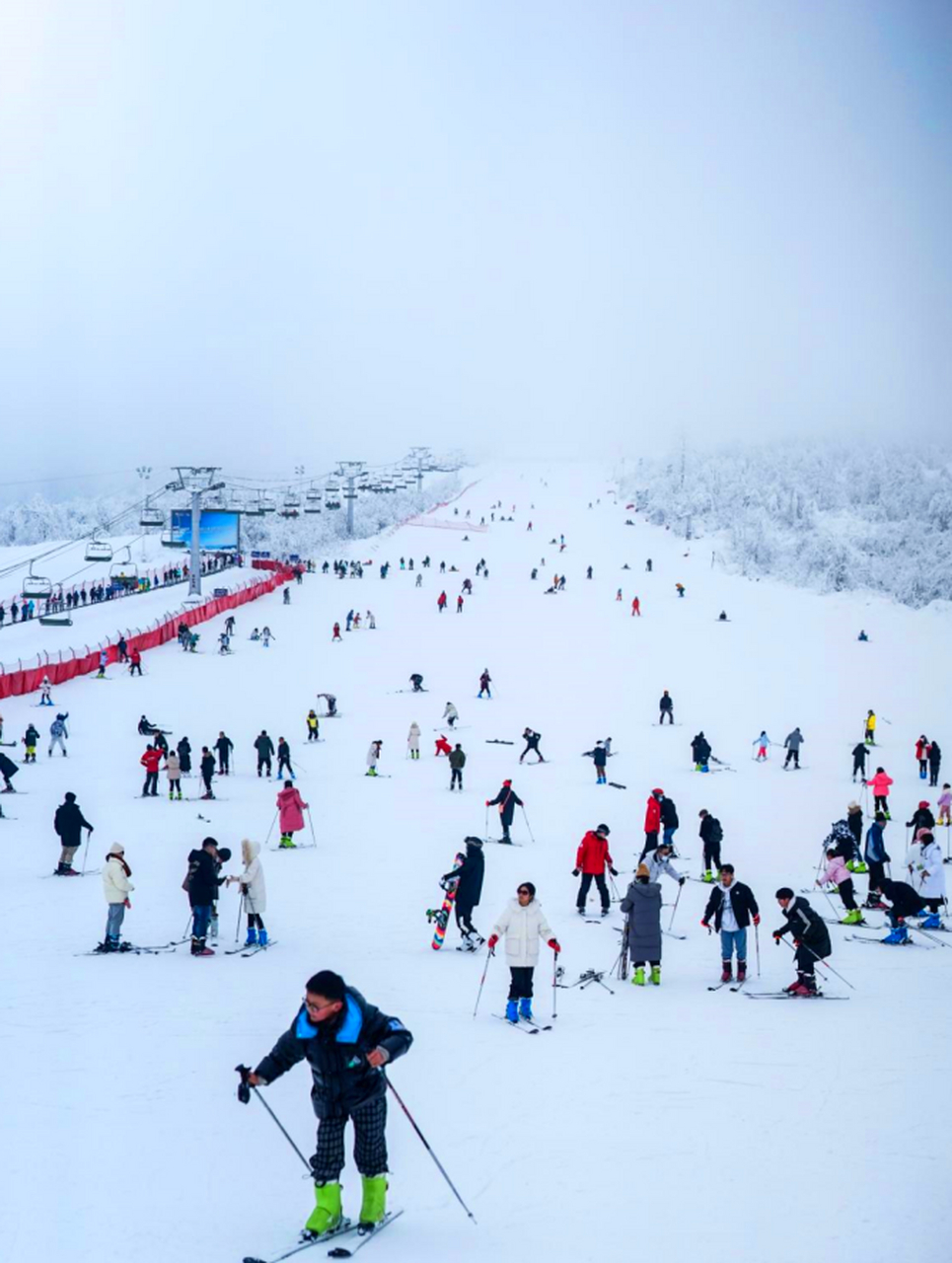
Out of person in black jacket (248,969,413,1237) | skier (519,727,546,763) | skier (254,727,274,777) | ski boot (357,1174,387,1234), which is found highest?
person in black jacket (248,969,413,1237)

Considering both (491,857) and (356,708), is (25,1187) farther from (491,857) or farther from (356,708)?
(356,708)

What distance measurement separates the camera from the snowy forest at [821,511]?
3401 inches

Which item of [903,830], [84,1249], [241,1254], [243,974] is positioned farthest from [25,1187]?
[903,830]

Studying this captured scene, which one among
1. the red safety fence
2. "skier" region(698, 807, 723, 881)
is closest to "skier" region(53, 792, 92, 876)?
"skier" region(698, 807, 723, 881)

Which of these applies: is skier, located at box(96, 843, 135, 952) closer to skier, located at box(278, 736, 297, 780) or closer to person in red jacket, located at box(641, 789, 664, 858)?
person in red jacket, located at box(641, 789, 664, 858)

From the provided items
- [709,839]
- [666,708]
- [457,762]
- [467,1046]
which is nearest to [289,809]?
[709,839]

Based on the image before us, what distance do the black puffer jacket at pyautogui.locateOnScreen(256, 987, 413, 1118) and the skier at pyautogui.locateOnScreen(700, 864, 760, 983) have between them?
535 centimetres

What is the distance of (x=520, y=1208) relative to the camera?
18.7 feet

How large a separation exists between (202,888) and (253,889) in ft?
1.48

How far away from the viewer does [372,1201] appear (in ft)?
17.4

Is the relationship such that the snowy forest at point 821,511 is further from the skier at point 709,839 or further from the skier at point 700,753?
the skier at point 709,839

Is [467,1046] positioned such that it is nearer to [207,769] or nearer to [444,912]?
[444,912]

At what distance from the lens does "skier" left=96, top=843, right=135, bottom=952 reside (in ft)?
33.9

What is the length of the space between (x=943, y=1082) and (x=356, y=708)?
78.5 ft
